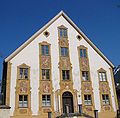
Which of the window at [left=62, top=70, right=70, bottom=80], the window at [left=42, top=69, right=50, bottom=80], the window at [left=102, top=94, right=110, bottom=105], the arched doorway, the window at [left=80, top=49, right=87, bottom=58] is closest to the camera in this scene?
the arched doorway

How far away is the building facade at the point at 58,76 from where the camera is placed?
25.9m

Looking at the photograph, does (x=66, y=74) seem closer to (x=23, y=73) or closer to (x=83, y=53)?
(x=83, y=53)

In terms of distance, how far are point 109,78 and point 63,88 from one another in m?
6.96

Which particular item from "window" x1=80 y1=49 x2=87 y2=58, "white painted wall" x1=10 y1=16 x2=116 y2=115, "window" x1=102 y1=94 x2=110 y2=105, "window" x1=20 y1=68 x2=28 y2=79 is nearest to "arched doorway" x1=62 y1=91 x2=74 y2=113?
"white painted wall" x1=10 y1=16 x2=116 y2=115

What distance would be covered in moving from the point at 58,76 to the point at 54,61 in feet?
6.81

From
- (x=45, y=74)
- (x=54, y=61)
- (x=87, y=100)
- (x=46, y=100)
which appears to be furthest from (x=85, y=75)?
(x=46, y=100)

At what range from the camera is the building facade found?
25.9m

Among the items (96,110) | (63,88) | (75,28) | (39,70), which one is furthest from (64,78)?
(75,28)

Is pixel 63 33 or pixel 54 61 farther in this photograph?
pixel 63 33

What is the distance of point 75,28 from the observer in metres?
31.4

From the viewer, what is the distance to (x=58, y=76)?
2798 cm

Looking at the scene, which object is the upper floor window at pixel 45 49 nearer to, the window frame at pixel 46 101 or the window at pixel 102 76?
the window frame at pixel 46 101

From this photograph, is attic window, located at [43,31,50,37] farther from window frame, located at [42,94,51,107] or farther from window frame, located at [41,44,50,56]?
window frame, located at [42,94,51,107]

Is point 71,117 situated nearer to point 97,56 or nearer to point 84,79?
point 84,79
